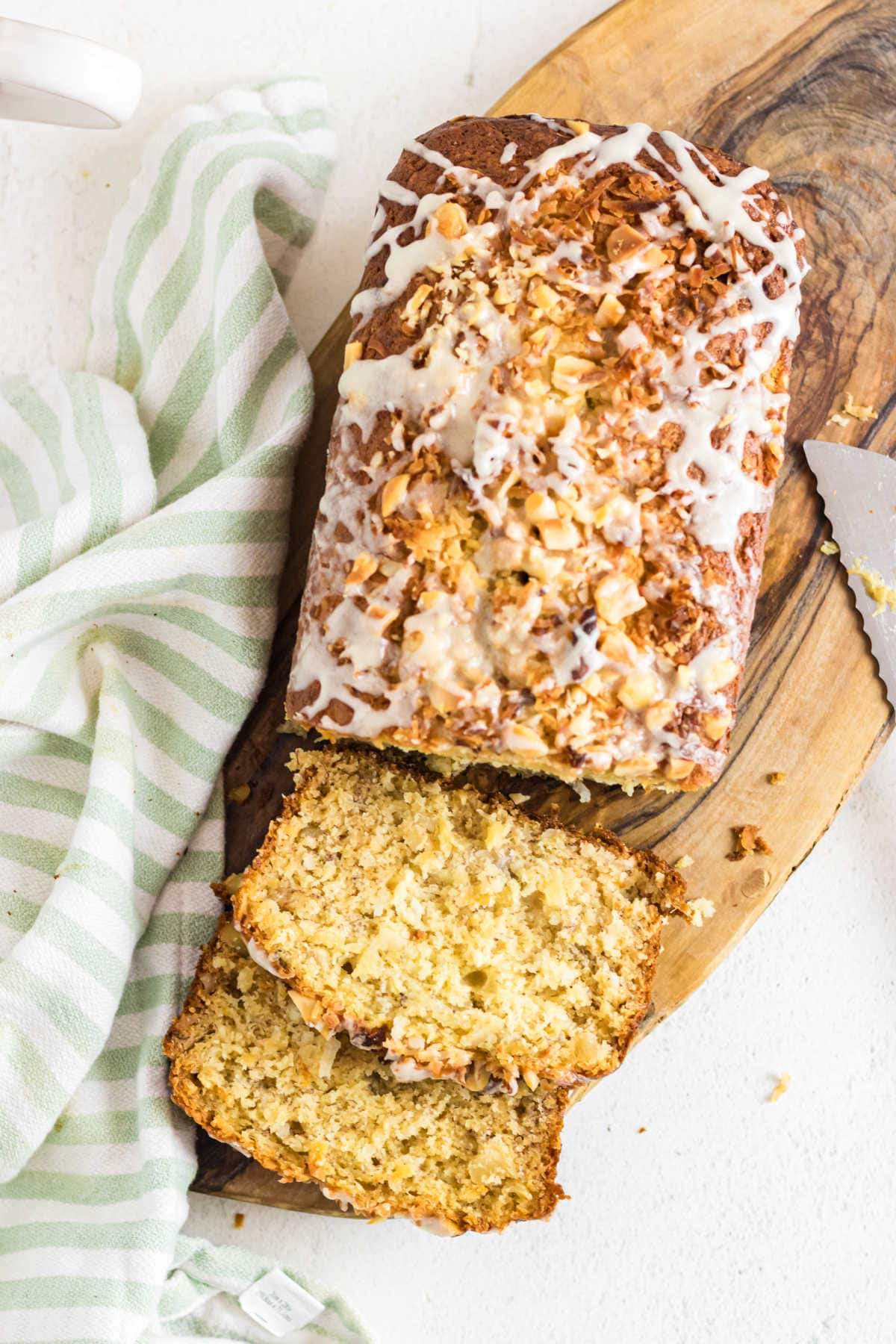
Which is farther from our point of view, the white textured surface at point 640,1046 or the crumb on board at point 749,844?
the white textured surface at point 640,1046

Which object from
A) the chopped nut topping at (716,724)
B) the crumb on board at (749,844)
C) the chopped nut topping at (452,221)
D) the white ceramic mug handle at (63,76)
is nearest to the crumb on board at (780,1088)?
the crumb on board at (749,844)

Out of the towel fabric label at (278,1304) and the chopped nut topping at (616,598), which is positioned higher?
the chopped nut topping at (616,598)

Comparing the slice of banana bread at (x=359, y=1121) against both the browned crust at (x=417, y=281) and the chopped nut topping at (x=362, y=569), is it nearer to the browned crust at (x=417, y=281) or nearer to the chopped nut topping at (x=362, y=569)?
the browned crust at (x=417, y=281)

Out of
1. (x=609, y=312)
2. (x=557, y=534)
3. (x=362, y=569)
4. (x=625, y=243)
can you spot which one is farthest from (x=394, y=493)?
(x=625, y=243)

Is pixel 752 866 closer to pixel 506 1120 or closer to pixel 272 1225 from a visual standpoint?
pixel 506 1120

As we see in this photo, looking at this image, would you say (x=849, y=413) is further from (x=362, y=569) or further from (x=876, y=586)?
(x=362, y=569)

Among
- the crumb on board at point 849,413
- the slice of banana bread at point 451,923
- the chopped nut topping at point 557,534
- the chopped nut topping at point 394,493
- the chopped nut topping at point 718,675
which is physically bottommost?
the slice of banana bread at point 451,923

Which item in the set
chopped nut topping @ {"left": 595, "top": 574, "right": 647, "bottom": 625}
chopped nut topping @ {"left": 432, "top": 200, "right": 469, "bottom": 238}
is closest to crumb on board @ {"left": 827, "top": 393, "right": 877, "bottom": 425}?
chopped nut topping @ {"left": 595, "top": 574, "right": 647, "bottom": 625}
